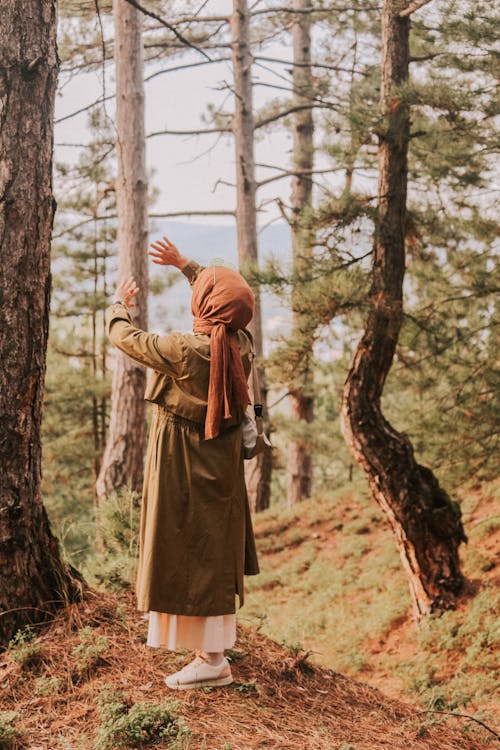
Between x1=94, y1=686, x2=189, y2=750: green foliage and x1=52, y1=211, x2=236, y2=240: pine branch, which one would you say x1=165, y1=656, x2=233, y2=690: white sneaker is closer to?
x1=94, y1=686, x2=189, y2=750: green foliage

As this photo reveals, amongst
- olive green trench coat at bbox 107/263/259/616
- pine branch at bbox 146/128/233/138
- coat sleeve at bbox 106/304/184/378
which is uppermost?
pine branch at bbox 146/128/233/138

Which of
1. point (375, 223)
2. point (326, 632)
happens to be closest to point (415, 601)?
point (326, 632)

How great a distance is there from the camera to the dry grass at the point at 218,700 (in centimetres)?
303

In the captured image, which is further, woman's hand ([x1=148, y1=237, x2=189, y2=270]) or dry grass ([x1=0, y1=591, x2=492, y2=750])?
woman's hand ([x1=148, y1=237, x2=189, y2=270])

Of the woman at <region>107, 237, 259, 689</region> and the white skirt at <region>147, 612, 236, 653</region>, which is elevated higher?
the woman at <region>107, 237, 259, 689</region>

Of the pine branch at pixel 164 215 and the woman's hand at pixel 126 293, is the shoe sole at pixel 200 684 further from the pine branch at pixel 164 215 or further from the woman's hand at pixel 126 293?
the pine branch at pixel 164 215

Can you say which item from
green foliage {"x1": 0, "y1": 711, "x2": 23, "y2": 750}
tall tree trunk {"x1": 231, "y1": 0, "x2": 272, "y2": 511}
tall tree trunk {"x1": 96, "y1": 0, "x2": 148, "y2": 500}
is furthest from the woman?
tall tree trunk {"x1": 231, "y1": 0, "x2": 272, "y2": 511}

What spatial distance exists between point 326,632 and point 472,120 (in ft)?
16.1

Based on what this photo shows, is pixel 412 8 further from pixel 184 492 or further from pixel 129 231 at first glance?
pixel 184 492

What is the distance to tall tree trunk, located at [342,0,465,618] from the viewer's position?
6262mm

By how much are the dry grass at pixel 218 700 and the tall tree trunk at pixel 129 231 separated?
426cm

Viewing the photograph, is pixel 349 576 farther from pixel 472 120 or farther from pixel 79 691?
pixel 79 691

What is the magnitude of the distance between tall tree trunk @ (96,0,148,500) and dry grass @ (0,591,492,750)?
14.0 feet

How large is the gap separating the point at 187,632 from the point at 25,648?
753mm
